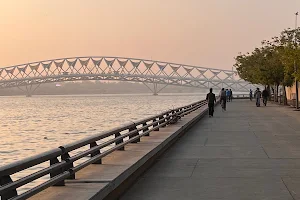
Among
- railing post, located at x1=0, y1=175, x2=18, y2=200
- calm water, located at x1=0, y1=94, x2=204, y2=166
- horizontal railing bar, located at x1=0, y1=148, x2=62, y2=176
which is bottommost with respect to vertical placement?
calm water, located at x1=0, y1=94, x2=204, y2=166

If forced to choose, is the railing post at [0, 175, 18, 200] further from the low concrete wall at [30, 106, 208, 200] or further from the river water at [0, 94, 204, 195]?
the river water at [0, 94, 204, 195]

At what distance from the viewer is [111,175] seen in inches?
349

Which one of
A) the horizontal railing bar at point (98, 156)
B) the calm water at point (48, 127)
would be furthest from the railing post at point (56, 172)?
the calm water at point (48, 127)

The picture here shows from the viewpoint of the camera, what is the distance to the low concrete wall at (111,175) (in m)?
7.32

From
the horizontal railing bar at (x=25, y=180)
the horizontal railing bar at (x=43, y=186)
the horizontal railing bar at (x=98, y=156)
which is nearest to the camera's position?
the horizontal railing bar at (x=25, y=180)

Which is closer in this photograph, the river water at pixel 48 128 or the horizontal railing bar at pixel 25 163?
the horizontal railing bar at pixel 25 163

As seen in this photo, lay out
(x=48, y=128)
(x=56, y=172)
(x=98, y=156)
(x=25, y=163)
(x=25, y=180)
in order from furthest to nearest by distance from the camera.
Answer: (x=48, y=128)
(x=98, y=156)
(x=56, y=172)
(x=25, y=163)
(x=25, y=180)

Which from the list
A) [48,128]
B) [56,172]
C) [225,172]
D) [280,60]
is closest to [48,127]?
[48,128]

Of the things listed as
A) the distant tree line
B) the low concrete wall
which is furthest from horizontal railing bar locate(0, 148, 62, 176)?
the distant tree line

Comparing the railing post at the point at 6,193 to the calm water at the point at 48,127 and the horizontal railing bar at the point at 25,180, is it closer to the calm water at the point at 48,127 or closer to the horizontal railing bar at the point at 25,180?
the horizontal railing bar at the point at 25,180

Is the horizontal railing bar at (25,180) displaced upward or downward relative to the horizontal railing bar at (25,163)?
downward

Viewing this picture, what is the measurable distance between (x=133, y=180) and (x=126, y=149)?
299cm

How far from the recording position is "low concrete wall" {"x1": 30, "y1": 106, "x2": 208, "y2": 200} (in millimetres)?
7320

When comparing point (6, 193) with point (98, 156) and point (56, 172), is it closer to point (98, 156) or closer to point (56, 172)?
point (56, 172)
